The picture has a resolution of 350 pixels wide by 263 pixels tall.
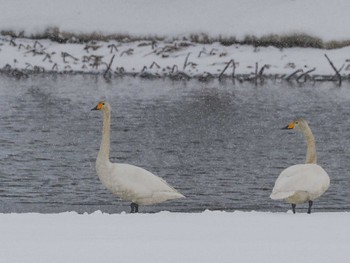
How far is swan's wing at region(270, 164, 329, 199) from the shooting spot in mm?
14498

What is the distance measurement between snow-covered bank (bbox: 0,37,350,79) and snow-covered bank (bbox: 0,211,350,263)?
3626cm

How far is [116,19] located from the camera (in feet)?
205

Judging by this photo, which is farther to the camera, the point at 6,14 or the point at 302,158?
the point at 6,14

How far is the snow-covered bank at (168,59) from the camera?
51.1 meters

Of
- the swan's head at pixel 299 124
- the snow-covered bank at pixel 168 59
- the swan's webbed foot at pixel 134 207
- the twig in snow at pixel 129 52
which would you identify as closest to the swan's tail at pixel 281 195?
the swan's webbed foot at pixel 134 207

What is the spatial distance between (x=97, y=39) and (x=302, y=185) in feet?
146

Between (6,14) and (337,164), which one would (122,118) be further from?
(6,14)

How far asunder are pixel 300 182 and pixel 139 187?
7.44ft

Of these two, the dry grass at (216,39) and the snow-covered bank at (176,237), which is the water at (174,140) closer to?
Answer: the snow-covered bank at (176,237)

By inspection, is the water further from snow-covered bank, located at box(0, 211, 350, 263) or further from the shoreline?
snow-covered bank, located at box(0, 211, 350, 263)

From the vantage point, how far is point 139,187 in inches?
597

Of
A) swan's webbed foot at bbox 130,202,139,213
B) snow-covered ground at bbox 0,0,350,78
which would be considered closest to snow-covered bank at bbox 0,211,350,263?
swan's webbed foot at bbox 130,202,139,213

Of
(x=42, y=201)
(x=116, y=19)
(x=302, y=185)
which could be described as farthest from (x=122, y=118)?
(x=116, y=19)

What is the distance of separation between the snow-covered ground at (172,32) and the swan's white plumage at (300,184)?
1316 inches
